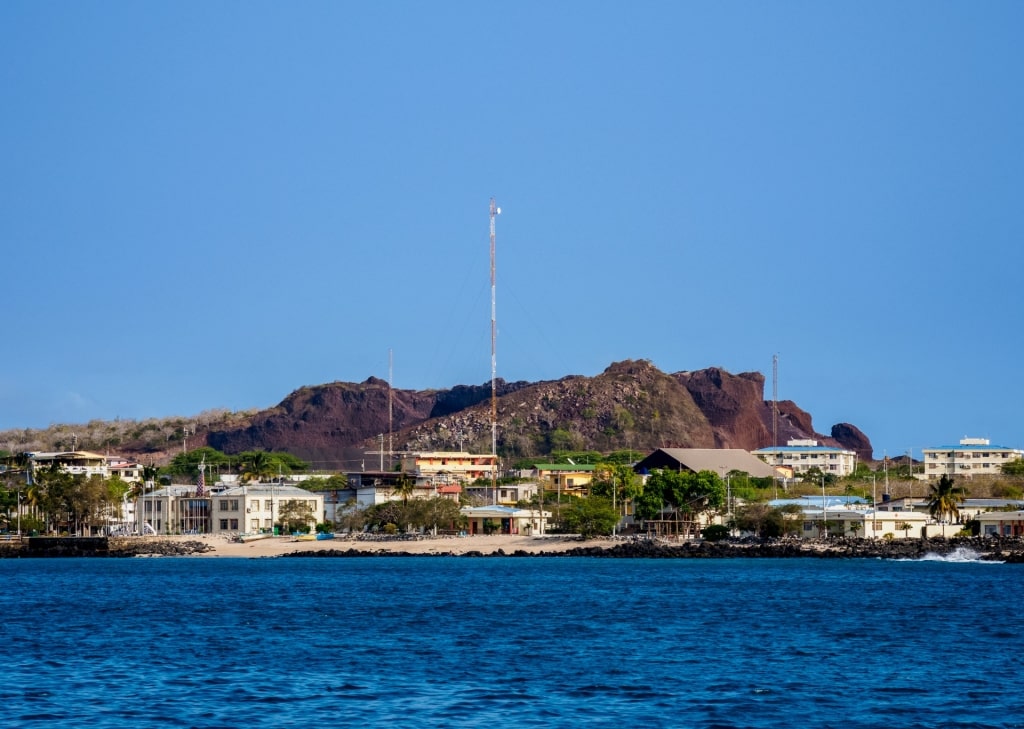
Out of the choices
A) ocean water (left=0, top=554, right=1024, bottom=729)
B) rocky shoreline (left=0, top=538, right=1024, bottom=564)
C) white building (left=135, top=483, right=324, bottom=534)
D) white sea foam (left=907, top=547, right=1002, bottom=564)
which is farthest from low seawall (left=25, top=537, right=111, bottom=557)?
white sea foam (left=907, top=547, right=1002, bottom=564)

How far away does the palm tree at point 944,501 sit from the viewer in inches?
5231

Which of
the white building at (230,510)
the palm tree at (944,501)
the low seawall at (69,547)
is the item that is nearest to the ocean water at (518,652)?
the palm tree at (944,501)

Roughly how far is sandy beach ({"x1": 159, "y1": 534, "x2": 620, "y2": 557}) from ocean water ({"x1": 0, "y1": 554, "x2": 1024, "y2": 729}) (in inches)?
1479

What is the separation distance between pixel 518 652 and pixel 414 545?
8462cm

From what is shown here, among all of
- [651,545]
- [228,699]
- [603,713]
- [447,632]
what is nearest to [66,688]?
[228,699]

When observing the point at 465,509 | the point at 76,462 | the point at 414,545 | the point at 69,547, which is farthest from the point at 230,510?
the point at 76,462

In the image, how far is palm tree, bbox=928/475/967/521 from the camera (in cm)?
13288

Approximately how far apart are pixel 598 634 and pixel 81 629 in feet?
68.4

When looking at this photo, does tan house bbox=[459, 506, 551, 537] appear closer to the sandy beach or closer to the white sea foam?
the sandy beach

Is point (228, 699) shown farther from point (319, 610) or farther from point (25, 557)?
point (25, 557)

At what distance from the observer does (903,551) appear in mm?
119750

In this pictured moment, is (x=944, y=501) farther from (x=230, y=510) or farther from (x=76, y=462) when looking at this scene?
(x=76, y=462)

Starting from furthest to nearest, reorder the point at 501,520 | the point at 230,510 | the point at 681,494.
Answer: the point at 230,510 → the point at 501,520 → the point at 681,494

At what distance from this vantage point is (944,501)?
437 feet
